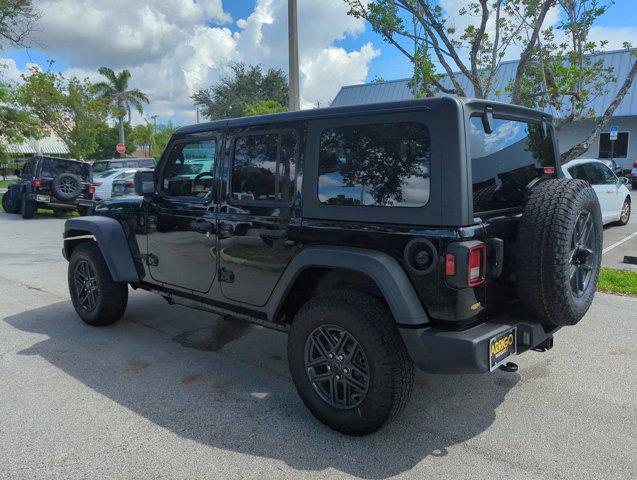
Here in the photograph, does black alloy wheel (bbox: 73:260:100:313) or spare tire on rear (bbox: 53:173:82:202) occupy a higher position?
spare tire on rear (bbox: 53:173:82:202)

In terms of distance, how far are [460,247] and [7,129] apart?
105 ft

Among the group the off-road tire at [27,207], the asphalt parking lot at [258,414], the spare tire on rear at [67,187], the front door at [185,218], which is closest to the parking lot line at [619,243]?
the asphalt parking lot at [258,414]

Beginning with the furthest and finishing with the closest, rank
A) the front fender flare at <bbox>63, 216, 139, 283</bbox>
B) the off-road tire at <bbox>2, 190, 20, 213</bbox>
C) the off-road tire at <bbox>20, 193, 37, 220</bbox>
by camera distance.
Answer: the off-road tire at <bbox>2, 190, 20, 213</bbox>
the off-road tire at <bbox>20, 193, 37, 220</bbox>
the front fender flare at <bbox>63, 216, 139, 283</bbox>

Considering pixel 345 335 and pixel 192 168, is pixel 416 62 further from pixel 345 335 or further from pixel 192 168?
pixel 345 335

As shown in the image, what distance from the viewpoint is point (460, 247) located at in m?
2.66

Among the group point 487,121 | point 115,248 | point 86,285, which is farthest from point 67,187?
point 487,121

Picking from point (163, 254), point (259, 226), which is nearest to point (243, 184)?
point (259, 226)

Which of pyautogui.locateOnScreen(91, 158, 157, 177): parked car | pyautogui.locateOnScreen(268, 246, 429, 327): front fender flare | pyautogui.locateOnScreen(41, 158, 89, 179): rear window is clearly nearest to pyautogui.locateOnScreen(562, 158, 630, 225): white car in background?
pyautogui.locateOnScreen(268, 246, 429, 327): front fender flare

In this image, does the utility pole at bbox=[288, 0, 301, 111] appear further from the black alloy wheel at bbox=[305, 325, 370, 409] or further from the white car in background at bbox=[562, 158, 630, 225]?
the black alloy wheel at bbox=[305, 325, 370, 409]

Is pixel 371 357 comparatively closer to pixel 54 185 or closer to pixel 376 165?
pixel 376 165

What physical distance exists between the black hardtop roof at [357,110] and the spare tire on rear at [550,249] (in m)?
0.65

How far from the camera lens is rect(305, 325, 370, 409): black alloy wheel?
9.96 ft

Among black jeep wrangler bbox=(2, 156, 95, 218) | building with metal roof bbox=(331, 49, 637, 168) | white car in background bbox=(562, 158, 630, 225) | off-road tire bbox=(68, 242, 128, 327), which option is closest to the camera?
off-road tire bbox=(68, 242, 128, 327)

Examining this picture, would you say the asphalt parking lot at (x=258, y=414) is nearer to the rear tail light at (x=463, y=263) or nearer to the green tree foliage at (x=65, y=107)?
the rear tail light at (x=463, y=263)
